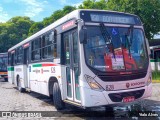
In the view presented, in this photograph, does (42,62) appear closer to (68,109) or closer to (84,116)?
(68,109)

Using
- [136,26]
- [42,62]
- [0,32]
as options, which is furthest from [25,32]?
[136,26]

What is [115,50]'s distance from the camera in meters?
7.30

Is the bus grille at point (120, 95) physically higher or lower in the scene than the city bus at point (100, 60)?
lower

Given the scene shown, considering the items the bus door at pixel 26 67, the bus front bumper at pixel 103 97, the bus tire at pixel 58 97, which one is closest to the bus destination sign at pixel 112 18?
the bus front bumper at pixel 103 97

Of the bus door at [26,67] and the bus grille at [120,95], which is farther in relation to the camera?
the bus door at [26,67]

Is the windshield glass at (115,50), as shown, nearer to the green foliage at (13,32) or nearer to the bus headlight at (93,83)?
the bus headlight at (93,83)

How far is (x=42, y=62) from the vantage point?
10.7 m

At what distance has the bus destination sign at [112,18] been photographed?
24.4 ft

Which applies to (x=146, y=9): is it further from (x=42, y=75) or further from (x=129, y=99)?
(x=129, y=99)

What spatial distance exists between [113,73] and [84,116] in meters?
2.06

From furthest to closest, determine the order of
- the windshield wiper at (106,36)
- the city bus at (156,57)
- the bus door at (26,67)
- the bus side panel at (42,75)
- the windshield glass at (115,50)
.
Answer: the city bus at (156,57), the bus door at (26,67), the bus side panel at (42,75), the windshield wiper at (106,36), the windshield glass at (115,50)

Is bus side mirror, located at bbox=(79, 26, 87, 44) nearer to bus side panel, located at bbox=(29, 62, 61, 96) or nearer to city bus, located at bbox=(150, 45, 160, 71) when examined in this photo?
bus side panel, located at bbox=(29, 62, 61, 96)

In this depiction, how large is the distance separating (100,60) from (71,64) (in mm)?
1168

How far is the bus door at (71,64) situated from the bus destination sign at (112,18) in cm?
75
